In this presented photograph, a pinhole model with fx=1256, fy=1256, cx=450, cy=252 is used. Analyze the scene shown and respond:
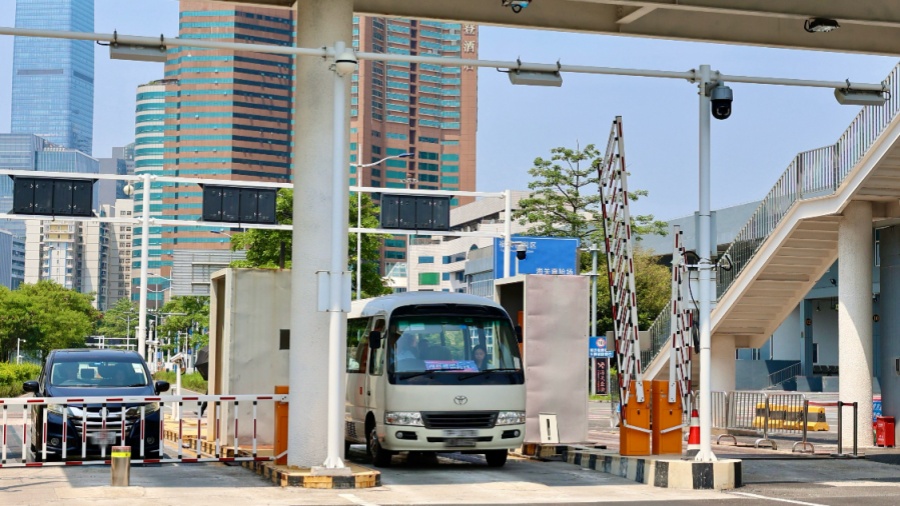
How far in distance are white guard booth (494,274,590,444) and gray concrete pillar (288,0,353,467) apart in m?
5.11

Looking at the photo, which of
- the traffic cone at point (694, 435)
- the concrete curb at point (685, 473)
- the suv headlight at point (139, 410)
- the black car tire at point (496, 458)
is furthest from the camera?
the suv headlight at point (139, 410)

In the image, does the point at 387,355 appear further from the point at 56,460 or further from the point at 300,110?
the point at 56,460

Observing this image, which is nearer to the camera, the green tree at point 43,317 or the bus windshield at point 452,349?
the bus windshield at point 452,349

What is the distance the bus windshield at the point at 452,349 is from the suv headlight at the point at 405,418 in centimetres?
47

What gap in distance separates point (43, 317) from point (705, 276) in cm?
10096

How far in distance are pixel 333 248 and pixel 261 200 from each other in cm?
1568

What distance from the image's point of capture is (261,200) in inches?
1243

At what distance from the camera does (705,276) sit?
1730 centimetres

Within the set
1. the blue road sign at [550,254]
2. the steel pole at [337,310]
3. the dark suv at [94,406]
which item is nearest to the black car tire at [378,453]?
the steel pole at [337,310]

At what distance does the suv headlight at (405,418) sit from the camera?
59.3ft

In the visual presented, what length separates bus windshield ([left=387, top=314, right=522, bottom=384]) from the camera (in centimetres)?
1842

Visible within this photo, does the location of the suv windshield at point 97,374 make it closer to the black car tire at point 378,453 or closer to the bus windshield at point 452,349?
the black car tire at point 378,453

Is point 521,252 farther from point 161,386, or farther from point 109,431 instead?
point 109,431

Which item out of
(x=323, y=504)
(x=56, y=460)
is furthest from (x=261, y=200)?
(x=323, y=504)
